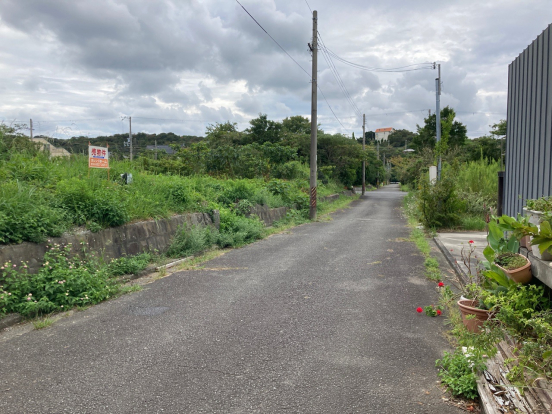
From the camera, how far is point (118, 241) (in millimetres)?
7953

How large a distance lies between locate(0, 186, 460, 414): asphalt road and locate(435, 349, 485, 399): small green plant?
0.41 feet

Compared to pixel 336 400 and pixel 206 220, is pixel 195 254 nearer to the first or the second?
pixel 206 220

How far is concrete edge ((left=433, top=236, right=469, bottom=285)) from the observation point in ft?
22.7

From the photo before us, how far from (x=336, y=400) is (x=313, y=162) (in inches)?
641

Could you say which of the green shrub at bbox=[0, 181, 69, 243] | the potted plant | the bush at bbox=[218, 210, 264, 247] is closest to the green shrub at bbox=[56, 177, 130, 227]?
the green shrub at bbox=[0, 181, 69, 243]

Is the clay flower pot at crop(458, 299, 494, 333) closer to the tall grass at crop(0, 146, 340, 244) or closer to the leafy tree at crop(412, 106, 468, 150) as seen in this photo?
the tall grass at crop(0, 146, 340, 244)

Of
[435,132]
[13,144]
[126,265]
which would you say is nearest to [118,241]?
[126,265]

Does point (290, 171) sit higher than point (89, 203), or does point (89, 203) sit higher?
point (290, 171)

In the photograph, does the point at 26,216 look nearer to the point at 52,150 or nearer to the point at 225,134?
the point at 52,150

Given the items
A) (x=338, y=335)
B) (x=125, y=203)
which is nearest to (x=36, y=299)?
(x=125, y=203)

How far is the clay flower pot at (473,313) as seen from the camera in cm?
446

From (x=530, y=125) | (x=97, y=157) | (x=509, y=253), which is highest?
(x=530, y=125)

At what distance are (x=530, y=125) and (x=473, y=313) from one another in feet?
10.5

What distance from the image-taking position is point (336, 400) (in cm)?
343
